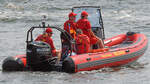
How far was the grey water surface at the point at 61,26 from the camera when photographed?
12180 millimetres

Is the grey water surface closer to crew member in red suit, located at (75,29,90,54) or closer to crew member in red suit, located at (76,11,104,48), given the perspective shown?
crew member in red suit, located at (75,29,90,54)

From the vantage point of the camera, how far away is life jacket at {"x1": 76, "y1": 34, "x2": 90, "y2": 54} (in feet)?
42.8

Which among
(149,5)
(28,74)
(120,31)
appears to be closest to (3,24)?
(120,31)

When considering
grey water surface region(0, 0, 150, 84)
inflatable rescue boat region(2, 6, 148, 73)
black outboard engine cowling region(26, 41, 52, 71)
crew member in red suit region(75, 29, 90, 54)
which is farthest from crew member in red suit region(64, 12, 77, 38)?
grey water surface region(0, 0, 150, 84)

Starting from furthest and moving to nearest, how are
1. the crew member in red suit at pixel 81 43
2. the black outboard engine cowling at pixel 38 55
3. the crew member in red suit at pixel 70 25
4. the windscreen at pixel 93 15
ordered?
the windscreen at pixel 93 15 < the crew member in red suit at pixel 70 25 < the crew member in red suit at pixel 81 43 < the black outboard engine cowling at pixel 38 55

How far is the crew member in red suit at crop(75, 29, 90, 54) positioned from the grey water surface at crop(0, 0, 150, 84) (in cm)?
72

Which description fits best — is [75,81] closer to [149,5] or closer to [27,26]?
[27,26]

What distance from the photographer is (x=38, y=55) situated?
1222 centimetres

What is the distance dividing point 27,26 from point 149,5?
33.5 ft

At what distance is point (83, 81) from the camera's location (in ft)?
39.0

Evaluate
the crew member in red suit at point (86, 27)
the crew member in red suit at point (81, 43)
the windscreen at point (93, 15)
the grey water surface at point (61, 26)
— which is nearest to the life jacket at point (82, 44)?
the crew member in red suit at point (81, 43)

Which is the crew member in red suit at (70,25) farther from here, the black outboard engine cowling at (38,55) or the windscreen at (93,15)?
the windscreen at (93,15)

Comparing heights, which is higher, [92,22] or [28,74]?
[92,22]

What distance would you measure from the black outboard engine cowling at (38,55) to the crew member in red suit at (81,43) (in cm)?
104
